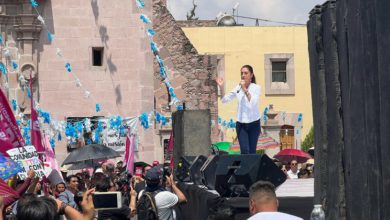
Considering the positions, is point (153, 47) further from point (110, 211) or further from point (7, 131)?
point (110, 211)

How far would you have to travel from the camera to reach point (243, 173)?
1127 cm

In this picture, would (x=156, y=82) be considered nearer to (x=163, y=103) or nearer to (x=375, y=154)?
(x=163, y=103)

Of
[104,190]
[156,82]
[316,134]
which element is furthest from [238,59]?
[316,134]

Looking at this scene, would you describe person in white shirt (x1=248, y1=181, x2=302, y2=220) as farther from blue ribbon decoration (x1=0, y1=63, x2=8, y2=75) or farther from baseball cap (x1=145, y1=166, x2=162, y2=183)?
blue ribbon decoration (x1=0, y1=63, x2=8, y2=75)

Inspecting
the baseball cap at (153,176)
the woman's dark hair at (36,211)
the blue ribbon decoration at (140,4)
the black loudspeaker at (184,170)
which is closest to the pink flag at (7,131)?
the black loudspeaker at (184,170)

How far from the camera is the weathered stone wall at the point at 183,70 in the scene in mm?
37750

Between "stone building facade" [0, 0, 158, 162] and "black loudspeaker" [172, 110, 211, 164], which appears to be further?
"stone building facade" [0, 0, 158, 162]

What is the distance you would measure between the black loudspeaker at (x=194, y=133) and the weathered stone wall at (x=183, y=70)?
19.1m

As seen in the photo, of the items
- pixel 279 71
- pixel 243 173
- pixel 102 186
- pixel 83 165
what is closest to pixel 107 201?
pixel 102 186

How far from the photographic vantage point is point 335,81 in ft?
29.1

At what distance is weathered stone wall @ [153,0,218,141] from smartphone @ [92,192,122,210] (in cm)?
2502

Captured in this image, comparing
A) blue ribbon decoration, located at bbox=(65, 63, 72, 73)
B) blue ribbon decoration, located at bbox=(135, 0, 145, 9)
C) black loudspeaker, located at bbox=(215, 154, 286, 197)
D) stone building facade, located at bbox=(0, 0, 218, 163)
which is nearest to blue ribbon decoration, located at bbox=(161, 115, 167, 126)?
stone building facade, located at bbox=(0, 0, 218, 163)

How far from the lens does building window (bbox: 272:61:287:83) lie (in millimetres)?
44344

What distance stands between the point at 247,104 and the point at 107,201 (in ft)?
9.00
